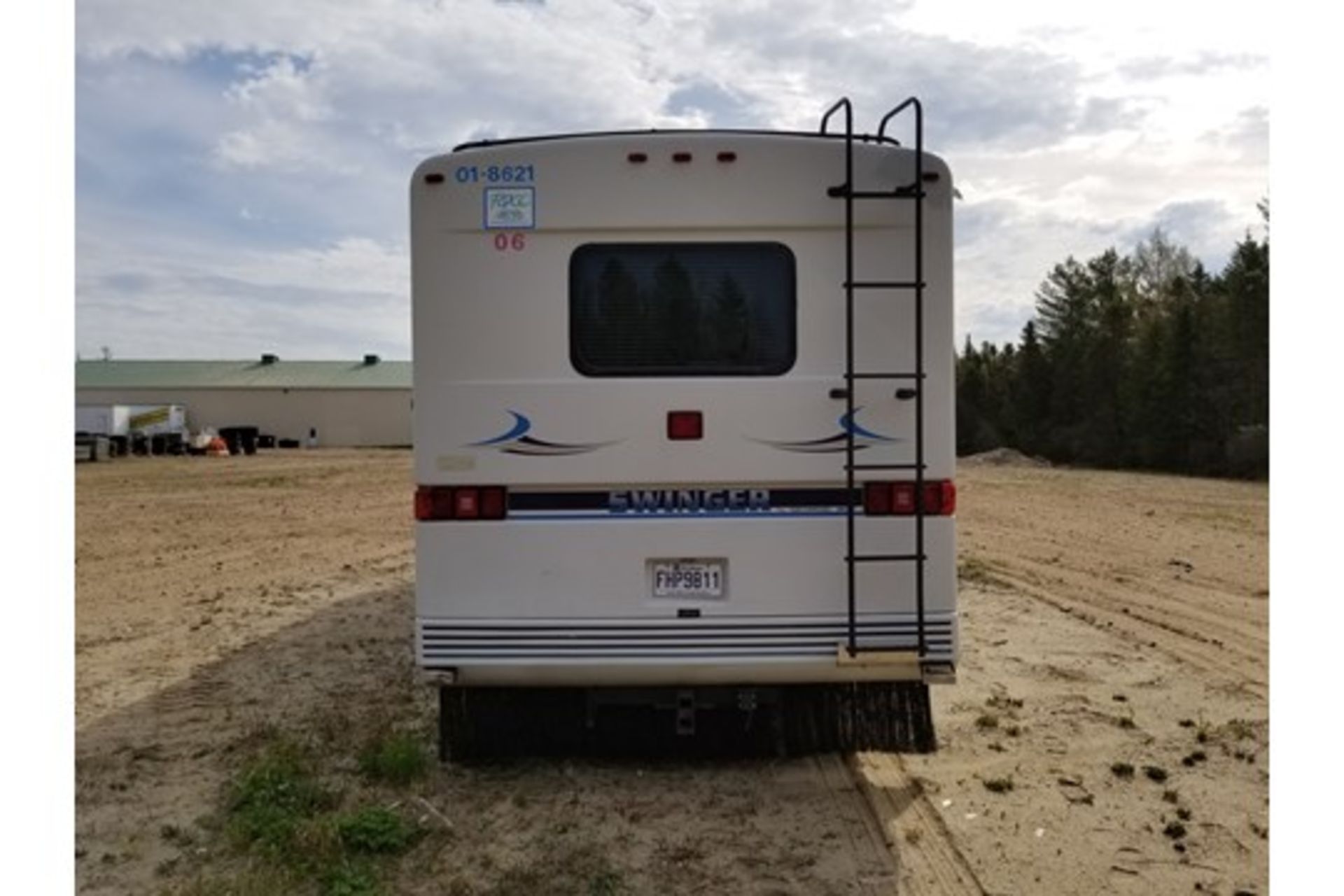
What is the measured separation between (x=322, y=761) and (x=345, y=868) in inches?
54.3

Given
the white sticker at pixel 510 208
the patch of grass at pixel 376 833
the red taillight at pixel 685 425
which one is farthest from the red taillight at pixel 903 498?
the patch of grass at pixel 376 833

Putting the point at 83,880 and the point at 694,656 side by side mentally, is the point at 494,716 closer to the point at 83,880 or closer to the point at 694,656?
the point at 694,656

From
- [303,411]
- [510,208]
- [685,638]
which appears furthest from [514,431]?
[303,411]

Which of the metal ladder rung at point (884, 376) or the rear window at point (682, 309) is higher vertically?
the rear window at point (682, 309)

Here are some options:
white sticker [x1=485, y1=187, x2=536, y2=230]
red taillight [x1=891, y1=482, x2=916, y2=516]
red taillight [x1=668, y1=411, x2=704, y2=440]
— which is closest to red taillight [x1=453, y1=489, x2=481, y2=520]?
red taillight [x1=668, y1=411, x2=704, y2=440]

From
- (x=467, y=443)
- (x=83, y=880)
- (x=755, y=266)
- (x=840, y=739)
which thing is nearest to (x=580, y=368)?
(x=467, y=443)

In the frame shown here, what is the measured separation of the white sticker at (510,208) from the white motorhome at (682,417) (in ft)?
0.03

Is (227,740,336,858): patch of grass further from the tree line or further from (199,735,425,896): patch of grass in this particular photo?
the tree line

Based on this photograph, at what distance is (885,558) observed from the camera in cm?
479

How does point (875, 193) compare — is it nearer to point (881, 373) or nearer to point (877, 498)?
point (881, 373)

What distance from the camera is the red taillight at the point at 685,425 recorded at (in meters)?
4.83

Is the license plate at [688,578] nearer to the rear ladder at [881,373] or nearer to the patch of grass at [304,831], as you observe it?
the rear ladder at [881,373]

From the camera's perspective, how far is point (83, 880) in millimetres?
4344

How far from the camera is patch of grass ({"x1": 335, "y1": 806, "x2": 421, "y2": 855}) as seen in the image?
453 cm
